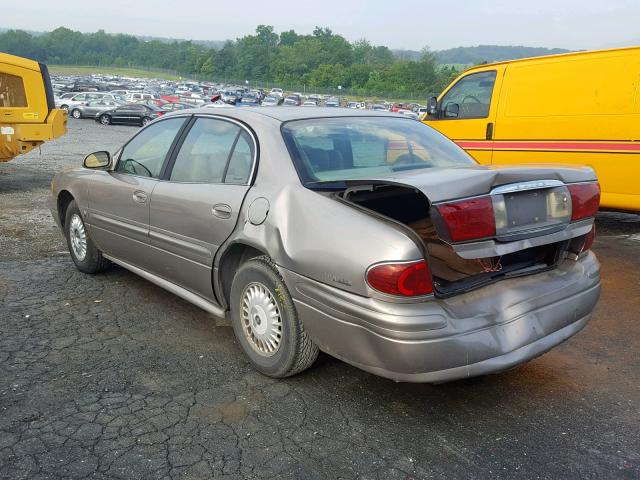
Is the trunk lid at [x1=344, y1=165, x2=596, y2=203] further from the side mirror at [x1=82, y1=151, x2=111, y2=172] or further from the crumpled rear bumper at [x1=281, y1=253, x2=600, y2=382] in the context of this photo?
the side mirror at [x1=82, y1=151, x2=111, y2=172]

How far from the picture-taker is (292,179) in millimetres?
3338

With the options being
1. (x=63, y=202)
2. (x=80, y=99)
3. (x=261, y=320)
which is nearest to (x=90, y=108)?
(x=80, y=99)

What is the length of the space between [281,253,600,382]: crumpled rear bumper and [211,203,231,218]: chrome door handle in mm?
666

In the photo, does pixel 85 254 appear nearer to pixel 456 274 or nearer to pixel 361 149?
pixel 361 149

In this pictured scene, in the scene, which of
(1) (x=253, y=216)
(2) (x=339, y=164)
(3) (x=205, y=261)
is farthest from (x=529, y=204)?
(3) (x=205, y=261)

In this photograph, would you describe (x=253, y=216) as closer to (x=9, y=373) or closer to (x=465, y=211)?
(x=465, y=211)

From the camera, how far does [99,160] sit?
501 cm

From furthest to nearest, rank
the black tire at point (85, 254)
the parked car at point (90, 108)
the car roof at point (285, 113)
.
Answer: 1. the parked car at point (90, 108)
2. the black tire at point (85, 254)
3. the car roof at point (285, 113)

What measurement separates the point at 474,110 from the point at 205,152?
17.2 feet

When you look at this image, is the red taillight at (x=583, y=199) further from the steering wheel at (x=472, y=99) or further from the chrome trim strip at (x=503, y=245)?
the steering wheel at (x=472, y=99)

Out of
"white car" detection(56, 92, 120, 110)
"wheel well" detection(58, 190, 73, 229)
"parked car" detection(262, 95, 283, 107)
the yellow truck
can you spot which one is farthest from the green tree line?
"wheel well" detection(58, 190, 73, 229)

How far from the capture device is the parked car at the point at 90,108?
36812 mm

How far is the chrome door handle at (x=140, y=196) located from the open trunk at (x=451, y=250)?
180 centimetres

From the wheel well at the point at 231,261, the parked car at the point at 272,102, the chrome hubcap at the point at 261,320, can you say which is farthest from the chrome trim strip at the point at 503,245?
the parked car at the point at 272,102
